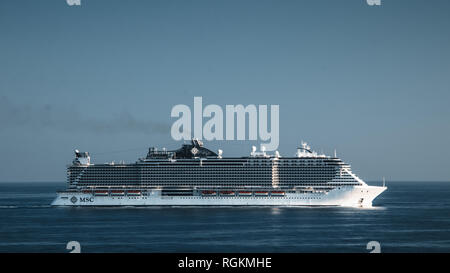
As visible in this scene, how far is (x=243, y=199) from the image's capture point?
223 ft

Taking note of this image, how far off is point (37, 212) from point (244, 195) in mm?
24307

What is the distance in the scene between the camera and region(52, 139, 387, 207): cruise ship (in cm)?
6731

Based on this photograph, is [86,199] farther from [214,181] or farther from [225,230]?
[225,230]

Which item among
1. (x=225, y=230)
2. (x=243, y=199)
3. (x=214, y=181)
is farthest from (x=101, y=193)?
(x=225, y=230)

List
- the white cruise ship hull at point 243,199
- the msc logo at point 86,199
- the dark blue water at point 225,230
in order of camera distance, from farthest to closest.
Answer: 1. the msc logo at point 86,199
2. the white cruise ship hull at point 243,199
3. the dark blue water at point 225,230

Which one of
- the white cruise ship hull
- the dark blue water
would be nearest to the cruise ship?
the white cruise ship hull

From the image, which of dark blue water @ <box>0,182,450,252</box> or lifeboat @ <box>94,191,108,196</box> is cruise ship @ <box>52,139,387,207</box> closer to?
lifeboat @ <box>94,191,108,196</box>

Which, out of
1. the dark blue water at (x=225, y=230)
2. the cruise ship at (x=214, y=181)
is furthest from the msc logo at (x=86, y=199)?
the dark blue water at (x=225, y=230)

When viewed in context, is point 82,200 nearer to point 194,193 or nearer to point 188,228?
point 194,193

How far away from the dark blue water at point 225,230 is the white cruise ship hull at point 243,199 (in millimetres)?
1262

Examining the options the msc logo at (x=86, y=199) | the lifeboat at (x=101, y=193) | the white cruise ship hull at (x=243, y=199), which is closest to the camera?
the white cruise ship hull at (x=243, y=199)

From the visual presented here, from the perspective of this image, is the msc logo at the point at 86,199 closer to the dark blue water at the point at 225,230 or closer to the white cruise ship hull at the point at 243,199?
the white cruise ship hull at the point at 243,199

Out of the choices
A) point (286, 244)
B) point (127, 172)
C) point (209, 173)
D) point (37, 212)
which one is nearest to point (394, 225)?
point (286, 244)

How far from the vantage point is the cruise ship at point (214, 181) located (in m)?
67.3
